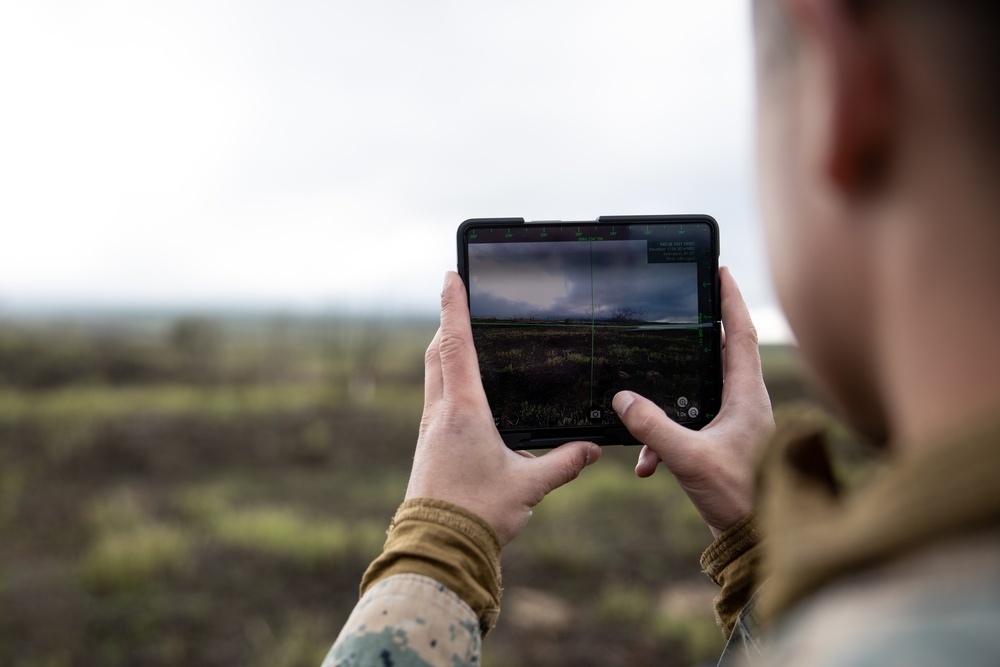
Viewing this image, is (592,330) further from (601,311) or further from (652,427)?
(652,427)

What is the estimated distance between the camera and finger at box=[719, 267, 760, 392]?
1376 mm

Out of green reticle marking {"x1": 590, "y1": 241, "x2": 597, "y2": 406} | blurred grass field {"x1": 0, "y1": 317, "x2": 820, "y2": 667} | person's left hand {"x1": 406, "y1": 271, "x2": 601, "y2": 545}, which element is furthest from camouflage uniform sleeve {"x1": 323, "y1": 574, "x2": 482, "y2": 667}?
blurred grass field {"x1": 0, "y1": 317, "x2": 820, "y2": 667}

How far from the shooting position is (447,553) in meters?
0.96

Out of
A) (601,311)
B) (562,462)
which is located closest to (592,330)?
(601,311)

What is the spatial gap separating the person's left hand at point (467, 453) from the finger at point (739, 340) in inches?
11.9

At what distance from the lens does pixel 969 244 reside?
1.49ft

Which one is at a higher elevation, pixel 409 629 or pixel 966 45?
pixel 966 45

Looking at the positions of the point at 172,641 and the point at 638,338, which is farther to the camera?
the point at 172,641

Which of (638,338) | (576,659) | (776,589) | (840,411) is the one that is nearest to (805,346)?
(840,411)

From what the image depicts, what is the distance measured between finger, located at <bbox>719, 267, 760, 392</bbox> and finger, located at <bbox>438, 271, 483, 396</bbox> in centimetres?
48

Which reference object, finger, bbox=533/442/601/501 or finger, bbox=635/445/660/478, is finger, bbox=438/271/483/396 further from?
finger, bbox=635/445/660/478

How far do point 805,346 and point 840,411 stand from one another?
72 mm

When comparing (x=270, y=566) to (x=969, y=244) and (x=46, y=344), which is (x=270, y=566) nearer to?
(x=969, y=244)

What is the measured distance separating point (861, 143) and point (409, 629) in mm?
679
